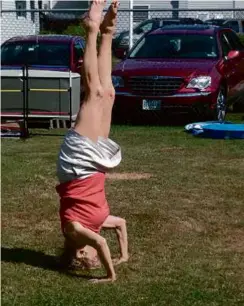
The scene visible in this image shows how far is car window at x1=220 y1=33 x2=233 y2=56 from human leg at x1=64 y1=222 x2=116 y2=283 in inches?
445

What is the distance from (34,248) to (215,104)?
9264 mm

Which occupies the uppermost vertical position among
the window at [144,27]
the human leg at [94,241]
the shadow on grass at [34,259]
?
the human leg at [94,241]

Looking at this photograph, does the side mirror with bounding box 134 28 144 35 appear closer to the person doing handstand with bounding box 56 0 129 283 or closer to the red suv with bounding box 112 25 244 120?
the red suv with bounding box 112 25 244 120

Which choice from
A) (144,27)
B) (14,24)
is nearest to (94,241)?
(14,24)

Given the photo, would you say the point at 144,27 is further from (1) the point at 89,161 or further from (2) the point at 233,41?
(1) the point at 89,161

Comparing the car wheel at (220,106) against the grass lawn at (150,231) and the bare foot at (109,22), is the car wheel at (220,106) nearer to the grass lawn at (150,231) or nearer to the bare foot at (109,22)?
the grass lawn at (150,231)

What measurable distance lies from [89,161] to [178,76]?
9667 millimetres

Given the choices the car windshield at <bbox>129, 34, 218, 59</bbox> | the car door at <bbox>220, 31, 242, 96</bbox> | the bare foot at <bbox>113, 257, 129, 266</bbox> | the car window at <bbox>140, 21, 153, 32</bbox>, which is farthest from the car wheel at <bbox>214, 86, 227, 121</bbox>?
the car window at <bbox>140, 21, 153, 32</bbox>

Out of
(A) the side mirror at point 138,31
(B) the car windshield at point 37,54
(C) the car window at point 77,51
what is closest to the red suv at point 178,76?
(C) the car window at point 77,51

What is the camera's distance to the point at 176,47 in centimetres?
1705

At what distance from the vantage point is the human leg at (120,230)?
655 cm

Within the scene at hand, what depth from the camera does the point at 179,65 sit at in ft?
53.0

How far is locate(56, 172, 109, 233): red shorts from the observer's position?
20.6 feet

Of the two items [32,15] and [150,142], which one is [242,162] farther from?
[32,15]
